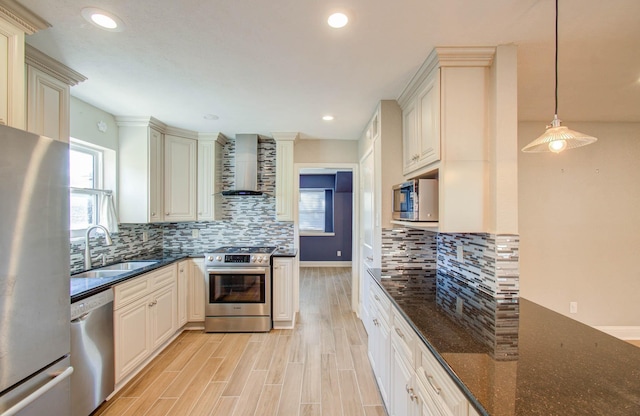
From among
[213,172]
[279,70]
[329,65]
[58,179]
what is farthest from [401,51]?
[213,172]

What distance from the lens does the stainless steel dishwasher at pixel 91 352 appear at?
1.69 meters

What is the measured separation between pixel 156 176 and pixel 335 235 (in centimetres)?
457

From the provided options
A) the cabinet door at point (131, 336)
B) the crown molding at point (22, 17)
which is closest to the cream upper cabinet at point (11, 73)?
the crown molding at point (22, 17)

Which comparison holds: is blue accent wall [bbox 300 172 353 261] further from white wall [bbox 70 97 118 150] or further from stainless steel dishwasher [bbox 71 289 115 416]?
stainless steel dishwasher [bbox 71 289 115 416]

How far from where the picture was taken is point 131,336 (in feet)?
7.23

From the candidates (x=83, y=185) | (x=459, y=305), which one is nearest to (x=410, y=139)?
(x=459, y=305)

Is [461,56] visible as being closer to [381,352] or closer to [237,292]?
Result: [381,352]

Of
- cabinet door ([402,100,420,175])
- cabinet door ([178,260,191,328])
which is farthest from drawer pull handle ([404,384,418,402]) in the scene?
cabinet door ([178,260,191,328])

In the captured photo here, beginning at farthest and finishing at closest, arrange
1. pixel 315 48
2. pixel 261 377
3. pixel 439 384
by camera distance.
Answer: pixel 261 377 < pixel 315 48 < pixel 439 384

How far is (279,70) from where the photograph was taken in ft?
6.07

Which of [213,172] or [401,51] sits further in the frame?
[213,172]

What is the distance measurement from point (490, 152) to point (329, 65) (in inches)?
46.4

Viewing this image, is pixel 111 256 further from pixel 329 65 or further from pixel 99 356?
pixel 329 65

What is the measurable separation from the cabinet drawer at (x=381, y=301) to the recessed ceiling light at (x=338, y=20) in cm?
165
